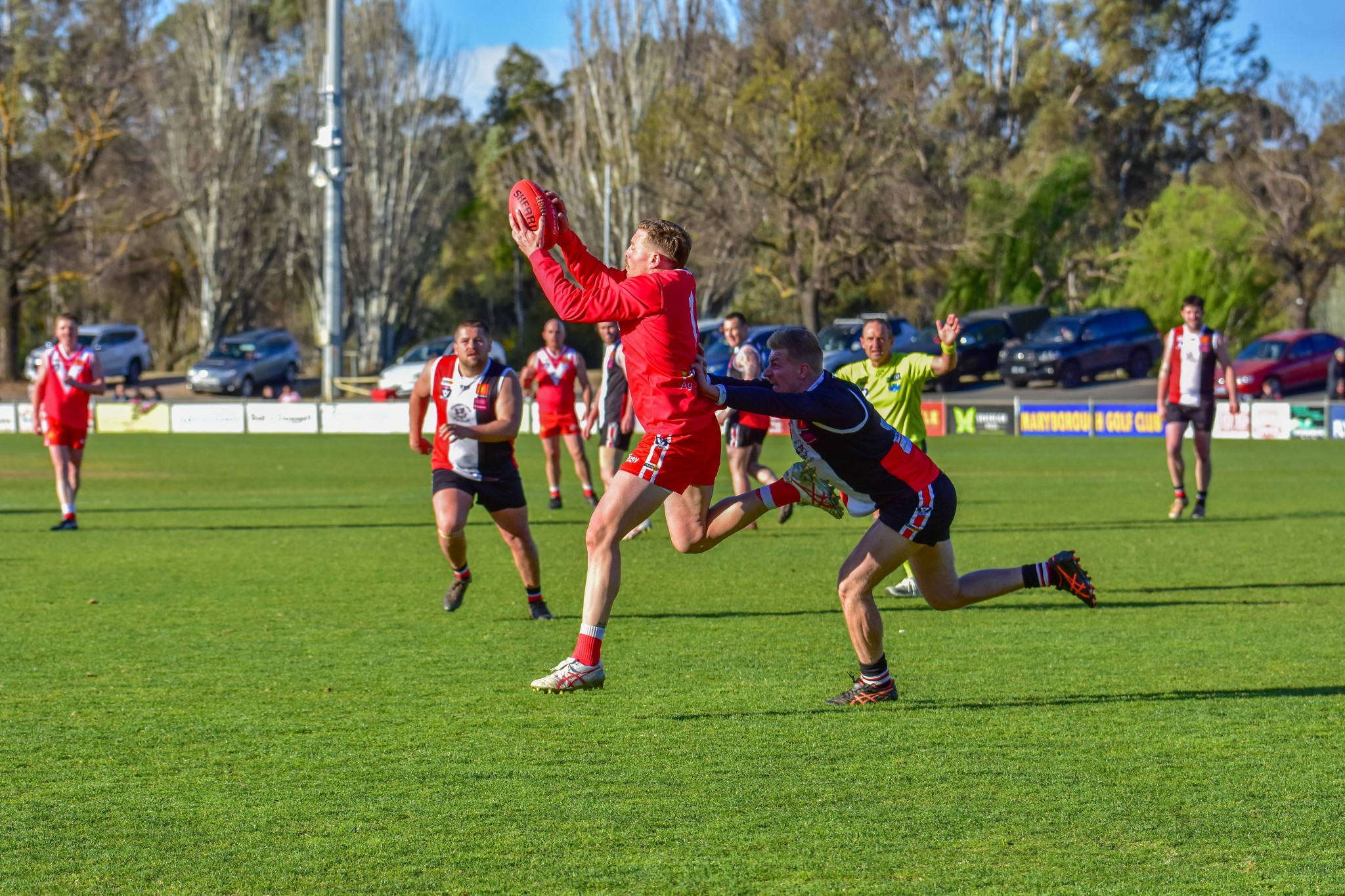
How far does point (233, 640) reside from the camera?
7.82m

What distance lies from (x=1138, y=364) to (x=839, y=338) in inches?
371

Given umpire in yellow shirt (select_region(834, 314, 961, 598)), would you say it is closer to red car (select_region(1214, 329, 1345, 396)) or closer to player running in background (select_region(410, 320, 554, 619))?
player running in background (select_region(410, 320, 554, 619))

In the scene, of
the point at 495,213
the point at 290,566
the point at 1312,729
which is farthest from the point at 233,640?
the point at 495,213

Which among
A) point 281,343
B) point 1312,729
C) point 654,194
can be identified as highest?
point 654,194

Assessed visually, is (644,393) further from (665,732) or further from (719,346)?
(719,346)

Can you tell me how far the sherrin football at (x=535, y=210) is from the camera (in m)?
5.59

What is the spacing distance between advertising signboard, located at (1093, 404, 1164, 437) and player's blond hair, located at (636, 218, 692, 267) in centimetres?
2577

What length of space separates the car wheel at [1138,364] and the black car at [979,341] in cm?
345

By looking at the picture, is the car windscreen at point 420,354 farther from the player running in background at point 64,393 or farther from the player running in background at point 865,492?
the player running in background at point 865,492

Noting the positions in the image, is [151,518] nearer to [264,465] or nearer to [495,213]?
[264,465]

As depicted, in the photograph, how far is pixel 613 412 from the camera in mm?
13867

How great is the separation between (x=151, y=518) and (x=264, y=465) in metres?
8.32

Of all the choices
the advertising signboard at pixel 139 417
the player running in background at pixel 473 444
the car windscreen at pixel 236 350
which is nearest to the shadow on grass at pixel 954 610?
the player running in background at pixel 473 444

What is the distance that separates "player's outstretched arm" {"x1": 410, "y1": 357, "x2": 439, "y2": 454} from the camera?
8.18m
